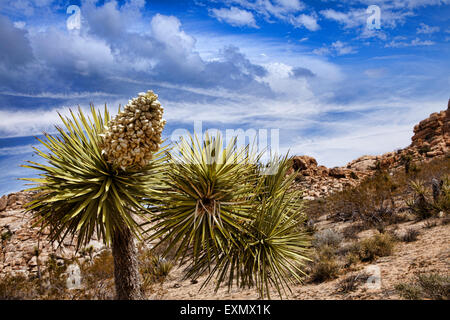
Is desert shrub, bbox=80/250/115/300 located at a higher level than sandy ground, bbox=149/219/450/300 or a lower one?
lower

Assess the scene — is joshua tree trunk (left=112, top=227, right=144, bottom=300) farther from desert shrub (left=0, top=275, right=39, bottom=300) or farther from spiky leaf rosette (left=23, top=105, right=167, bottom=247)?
desert shrub (left=0, top=275, right=39, bottom=300)

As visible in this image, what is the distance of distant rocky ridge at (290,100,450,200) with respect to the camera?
93.1 ft

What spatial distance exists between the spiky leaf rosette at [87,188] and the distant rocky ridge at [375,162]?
22811 millimetres

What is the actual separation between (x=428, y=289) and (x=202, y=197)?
4.40 metres

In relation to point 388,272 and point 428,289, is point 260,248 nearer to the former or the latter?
point 428,289

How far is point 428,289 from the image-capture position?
500cm

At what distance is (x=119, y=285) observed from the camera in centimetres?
407

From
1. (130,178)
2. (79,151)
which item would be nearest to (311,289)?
(130,178)

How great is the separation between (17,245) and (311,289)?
13994mm

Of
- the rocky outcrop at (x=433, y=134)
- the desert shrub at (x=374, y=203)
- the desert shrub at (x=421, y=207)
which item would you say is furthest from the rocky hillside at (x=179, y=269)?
the rocky outcrop at (x=433, y=134)

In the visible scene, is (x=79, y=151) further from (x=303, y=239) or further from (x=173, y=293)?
(x=173, y=293)

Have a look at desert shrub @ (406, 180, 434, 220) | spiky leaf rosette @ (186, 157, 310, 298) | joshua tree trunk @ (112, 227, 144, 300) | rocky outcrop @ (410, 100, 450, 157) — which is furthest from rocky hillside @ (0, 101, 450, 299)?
joshua tree trunk @ (112, 227, 144, 300)

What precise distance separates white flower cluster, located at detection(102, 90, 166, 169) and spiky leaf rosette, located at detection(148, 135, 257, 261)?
620 mm

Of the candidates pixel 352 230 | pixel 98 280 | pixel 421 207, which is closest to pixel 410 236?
pixel 421 207
